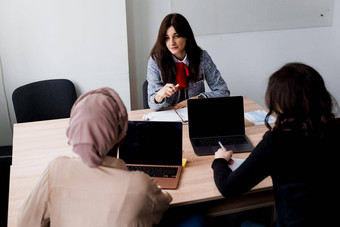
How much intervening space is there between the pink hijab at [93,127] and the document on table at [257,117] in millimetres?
1304

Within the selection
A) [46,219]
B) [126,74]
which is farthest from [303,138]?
[126,74]

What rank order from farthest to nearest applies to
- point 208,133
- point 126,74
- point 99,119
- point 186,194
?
point 126,74 < point 208,133 < point 186,194 < point 99,119

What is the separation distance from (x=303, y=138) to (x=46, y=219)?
0.94 meters

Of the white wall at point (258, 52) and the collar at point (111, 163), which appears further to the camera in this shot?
the white wall at point (258, 52)

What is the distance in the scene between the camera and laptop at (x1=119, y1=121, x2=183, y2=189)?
165 centimetres

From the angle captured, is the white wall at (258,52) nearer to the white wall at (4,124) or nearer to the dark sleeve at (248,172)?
the white wall at (4,124)

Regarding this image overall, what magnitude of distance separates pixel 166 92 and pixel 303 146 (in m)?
1.13

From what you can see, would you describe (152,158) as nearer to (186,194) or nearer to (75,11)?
(186,194)

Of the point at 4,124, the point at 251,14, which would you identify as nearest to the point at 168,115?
the point at 4,124

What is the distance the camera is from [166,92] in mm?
2195

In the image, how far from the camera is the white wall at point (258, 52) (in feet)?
11.4

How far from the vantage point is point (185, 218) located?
1.57 m

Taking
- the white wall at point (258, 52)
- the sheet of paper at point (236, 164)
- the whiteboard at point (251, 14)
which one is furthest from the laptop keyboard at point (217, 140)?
the whiteboard at point (251, 14)

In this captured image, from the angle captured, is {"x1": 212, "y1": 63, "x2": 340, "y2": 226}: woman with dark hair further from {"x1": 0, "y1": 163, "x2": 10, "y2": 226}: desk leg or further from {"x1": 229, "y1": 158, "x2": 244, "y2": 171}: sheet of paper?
{"x1": 0, "y1": 163, "x2": 10, "y2": 226}: desk leg
